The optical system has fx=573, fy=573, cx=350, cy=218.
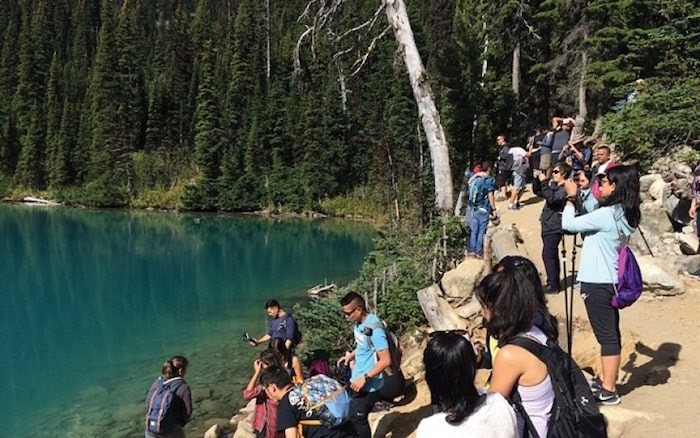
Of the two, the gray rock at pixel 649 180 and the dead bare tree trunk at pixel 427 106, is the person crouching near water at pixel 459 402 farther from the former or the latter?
the gray rock at pixel 649 180

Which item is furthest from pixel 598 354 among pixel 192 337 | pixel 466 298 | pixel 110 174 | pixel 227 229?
pixel 110 174

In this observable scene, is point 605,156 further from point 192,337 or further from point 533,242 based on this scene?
point 192,337

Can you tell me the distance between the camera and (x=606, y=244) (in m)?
3.67

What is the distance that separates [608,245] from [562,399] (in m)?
1.65

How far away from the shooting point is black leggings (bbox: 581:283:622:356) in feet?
12.0

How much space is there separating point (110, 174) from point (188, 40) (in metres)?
21.0

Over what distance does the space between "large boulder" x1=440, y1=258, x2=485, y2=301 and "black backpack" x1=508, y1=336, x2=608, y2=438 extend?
4524 millimetres

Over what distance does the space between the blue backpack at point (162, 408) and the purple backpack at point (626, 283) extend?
3.87 meters

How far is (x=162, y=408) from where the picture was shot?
17.2 ft

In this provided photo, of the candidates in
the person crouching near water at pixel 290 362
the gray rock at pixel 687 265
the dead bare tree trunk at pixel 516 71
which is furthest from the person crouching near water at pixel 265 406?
the dead bare tree trunk at pixel 516 71

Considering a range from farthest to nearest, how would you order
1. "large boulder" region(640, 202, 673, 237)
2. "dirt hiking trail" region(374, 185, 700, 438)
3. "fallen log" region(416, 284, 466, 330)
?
"large boulder" region(640, 202, 673, 237), "fallen log" region(416, 284, 466, 330), "dirt hiking trail" region(374, 185, 700, 438)

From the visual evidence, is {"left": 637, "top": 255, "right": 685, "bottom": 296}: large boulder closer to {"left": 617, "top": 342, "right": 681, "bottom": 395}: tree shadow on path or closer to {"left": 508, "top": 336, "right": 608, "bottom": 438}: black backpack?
{"left": 617, "top": 342, "right": 681, "bottom": 395}: tree shadow on path

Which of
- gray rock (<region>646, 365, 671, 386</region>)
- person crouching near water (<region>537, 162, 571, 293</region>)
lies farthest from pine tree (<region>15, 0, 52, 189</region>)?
gray rock (<region>646, 365, 671, 386</region>)

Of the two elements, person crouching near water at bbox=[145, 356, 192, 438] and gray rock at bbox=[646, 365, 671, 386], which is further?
person crouching near water at bbox=[145, 356, 192, 438]
